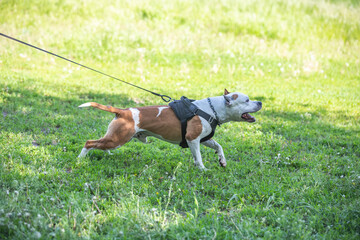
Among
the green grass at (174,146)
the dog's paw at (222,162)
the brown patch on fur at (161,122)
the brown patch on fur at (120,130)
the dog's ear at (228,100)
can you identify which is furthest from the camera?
the dog's paw at (222,162)

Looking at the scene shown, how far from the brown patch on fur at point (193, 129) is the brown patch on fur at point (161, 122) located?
14 centimetres

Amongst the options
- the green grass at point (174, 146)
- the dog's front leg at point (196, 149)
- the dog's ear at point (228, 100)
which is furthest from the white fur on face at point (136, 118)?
the dog's ear at point (228, 100)

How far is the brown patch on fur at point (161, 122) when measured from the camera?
472 cm

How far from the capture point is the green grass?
137 inches

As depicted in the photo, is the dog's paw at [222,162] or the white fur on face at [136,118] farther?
the dog's paw at [222,162]

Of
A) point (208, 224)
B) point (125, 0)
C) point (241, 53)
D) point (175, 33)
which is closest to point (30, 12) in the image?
point (125, 0)

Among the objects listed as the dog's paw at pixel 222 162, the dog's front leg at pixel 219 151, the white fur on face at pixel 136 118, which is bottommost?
the dog's paw at pixel 222 162

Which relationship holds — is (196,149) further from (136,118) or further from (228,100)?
(136,118)

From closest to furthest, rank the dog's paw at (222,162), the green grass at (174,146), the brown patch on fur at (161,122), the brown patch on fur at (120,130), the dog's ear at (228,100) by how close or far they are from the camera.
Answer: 1. the green grass at (174,146)
2. the brown patch on fur at (120,130)
3. the brown patch on fur at (161,122)
4. the dog's ear at (228,100)
5. the dog's paw at (222,162)

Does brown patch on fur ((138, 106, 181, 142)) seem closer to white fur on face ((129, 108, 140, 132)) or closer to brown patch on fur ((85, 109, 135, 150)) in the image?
white fur on face ((129, 108, 140, 132))

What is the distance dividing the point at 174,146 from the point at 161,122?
1.41 meters

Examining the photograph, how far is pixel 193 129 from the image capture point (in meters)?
4.77

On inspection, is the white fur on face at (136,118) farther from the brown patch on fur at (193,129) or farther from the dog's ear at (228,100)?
the dog's ear at (228,100)

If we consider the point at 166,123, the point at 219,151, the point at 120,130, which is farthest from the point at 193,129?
the point at 120,130
